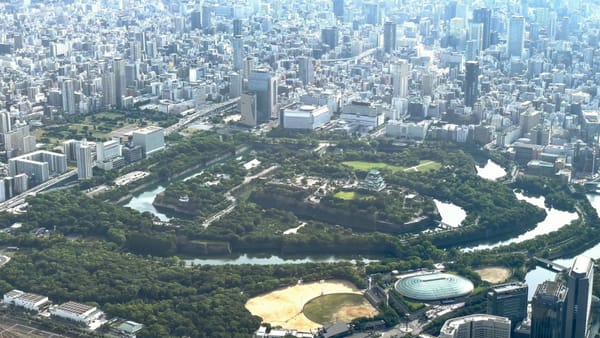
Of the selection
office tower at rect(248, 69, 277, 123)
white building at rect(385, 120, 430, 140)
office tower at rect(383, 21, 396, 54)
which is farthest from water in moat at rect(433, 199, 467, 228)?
office tower at rect(383, 21, 396, 54)

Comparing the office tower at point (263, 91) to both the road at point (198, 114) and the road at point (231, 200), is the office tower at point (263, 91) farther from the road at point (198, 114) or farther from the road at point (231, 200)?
the road at point (231, 200)

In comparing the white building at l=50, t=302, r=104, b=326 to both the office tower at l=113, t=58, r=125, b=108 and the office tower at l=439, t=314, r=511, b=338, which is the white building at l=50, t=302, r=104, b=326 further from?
the office tower at l=113, t=58, r=125, b=108

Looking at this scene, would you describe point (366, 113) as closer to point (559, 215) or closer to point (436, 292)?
point (559, 215)

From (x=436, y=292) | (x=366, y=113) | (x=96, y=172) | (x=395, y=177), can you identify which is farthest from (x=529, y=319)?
(x=366, y=113)

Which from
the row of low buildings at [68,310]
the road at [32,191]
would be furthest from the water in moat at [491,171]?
the row of low buildings at [68,310]

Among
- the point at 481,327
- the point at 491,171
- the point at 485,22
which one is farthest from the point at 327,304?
the point at 485,22

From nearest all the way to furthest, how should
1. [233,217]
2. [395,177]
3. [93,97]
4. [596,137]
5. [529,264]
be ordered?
[529,264] → [233,217] → [395,177] → [596,137] → [93,97]

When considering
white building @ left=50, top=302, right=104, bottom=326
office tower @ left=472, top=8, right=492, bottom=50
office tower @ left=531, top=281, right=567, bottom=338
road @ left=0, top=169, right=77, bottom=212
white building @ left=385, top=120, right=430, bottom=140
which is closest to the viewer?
office tower @ left=531, top=281, right=567, bottom=338
